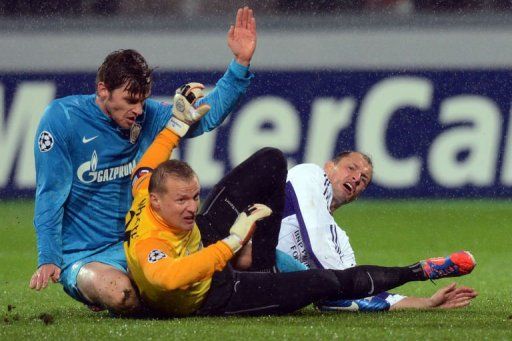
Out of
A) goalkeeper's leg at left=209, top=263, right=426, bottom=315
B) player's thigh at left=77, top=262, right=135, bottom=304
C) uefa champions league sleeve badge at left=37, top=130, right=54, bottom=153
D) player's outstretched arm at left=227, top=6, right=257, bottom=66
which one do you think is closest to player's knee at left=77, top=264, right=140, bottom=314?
player's thigh at left=77, top=262, right=135, bottom=304

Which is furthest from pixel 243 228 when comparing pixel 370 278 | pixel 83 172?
pixel 83 172

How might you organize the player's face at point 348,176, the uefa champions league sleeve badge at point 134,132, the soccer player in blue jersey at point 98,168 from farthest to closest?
the player's face at point 348,176 → the uefa champions league sleeve badge at point 134,132 → the soccer player in blue jersey at point 98,168

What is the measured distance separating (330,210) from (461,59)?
6002mm

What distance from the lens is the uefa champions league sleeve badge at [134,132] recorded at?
6734 millimetres

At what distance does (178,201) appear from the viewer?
602 centimetres

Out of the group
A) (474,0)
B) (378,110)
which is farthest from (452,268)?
(474,0)

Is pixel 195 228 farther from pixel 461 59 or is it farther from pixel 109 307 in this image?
pixel 461 59

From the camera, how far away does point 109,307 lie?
6.37 m

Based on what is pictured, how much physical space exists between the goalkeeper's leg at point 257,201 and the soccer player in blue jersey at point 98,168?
0.44 metres

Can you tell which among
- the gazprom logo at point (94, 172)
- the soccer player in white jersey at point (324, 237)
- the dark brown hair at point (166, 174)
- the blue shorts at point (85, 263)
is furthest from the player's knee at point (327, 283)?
the gazprom logo at point (94, 172)

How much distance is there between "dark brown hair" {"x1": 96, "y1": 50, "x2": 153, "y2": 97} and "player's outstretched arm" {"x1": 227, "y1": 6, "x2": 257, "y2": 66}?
643 mm

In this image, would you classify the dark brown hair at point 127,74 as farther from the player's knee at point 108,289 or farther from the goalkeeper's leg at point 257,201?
the player's knee at point 108,289

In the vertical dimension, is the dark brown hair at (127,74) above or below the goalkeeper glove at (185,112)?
above

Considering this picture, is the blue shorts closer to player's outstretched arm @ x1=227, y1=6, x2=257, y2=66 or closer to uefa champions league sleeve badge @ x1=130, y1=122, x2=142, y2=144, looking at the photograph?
uefa champions league sleeve badge @ x1=130, y1=122, x2=142, y2=144
